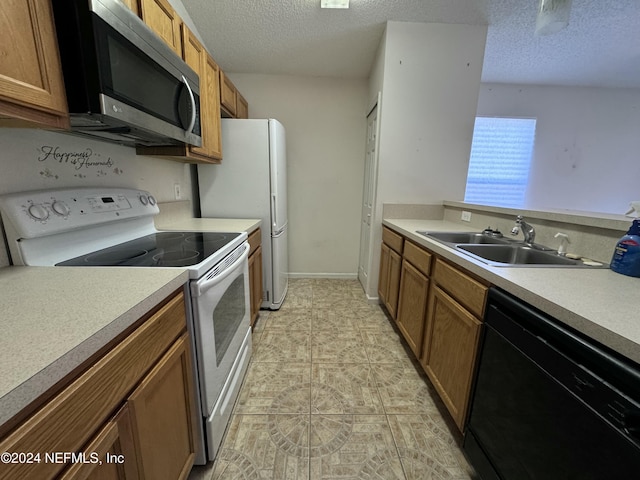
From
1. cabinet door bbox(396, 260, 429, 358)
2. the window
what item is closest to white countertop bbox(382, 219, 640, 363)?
cabinet door bbox(396, 260, 429, 358)

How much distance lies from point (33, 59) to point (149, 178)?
106 centimetres

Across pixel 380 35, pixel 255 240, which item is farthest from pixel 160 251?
pixel 380 35

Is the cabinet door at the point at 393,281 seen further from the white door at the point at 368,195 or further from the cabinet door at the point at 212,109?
the cabinet door at the point at 212,109

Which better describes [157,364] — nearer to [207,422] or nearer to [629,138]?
[207,422]

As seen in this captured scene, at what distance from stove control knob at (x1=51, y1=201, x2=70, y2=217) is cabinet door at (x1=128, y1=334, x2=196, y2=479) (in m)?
0.69

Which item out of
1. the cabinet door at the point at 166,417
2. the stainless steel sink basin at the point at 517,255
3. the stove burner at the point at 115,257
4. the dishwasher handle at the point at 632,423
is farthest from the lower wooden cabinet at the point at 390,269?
the stove burner at the point at 115,257

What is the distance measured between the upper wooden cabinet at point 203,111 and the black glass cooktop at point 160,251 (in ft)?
1.72

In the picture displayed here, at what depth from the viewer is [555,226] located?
1342 mm

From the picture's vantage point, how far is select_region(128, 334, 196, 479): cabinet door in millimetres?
695

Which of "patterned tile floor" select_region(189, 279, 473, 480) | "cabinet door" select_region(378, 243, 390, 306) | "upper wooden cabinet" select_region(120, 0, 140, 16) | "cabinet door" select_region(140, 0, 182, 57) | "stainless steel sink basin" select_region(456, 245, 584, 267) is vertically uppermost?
"cabinet door" select_region(140, 0, 182, 57)

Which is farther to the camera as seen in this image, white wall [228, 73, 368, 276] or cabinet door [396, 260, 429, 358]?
white wall [228, 73, 368, 276]

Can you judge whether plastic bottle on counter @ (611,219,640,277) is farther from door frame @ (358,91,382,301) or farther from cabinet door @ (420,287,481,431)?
door frame @ (358,91,382,301)

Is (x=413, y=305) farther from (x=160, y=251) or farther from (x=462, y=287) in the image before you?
(x=160, y=251)

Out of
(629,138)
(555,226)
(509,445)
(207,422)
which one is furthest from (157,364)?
(629,138)
